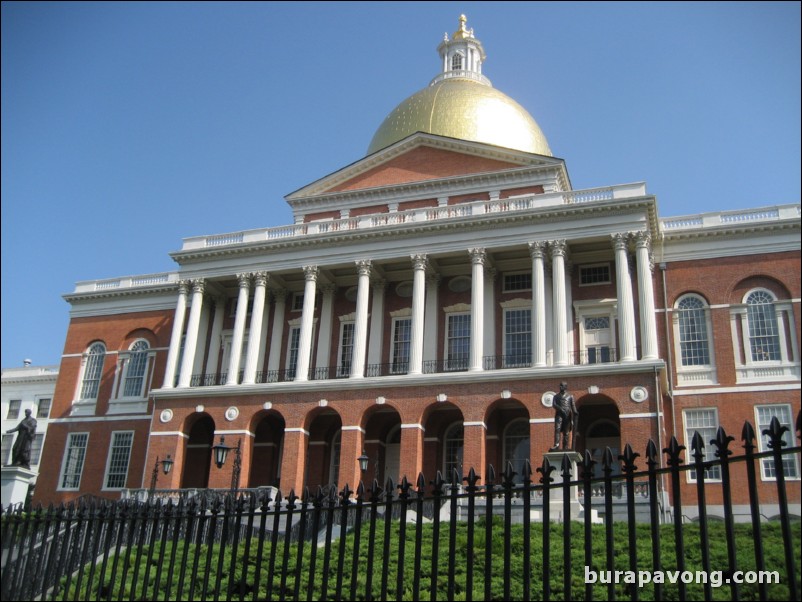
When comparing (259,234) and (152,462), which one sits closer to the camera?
(152,462)

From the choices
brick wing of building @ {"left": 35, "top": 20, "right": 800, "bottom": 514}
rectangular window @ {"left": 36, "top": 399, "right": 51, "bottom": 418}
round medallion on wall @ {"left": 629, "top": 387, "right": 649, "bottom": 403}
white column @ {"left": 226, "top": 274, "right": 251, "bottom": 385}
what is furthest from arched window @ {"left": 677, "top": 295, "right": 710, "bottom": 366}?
rectangular window @ {"left": 36, "top": 399, "right": 51, "bottom": 418}

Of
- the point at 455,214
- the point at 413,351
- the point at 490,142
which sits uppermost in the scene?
the point at 490,142

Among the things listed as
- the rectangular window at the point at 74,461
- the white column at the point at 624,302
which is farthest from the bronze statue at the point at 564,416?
the rectangular window at the point at 74,461

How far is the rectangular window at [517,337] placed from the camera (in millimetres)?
37812

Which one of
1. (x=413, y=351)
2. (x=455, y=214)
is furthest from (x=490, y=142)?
(x=413, y=351)

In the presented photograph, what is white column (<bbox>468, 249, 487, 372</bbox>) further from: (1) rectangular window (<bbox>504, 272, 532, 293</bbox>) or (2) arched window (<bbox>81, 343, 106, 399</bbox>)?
(2) arched window (<bbox>81, 343, 106, 399</bbox>)

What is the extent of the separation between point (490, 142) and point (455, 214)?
7.95 metres

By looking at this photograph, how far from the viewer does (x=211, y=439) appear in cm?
4253

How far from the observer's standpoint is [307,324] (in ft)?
130

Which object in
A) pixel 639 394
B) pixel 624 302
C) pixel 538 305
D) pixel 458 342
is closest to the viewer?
pixel 639 394

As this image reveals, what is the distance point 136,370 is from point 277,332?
9635mm

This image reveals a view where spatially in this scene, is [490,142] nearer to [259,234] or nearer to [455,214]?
[455,214]

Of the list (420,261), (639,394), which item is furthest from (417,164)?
(639,394)

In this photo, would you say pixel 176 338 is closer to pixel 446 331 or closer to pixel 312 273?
pixel 312 273
